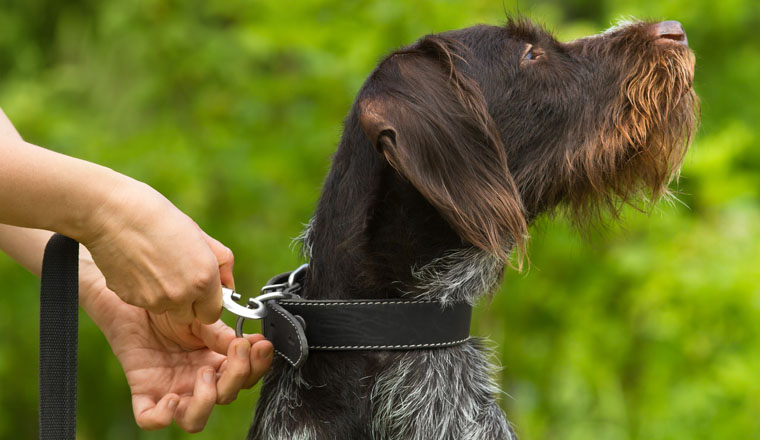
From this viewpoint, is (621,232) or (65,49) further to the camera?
(65,49)

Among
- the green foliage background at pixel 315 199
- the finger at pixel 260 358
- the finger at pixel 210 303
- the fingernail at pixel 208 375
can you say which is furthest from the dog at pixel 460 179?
the green foliage background at pixel 315 199

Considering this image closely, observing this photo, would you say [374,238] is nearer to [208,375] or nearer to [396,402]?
[396,402]

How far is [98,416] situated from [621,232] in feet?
11.4

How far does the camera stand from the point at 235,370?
6.99 feet

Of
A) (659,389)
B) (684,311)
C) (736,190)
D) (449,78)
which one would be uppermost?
(449,78)

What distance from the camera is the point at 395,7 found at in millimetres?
3914

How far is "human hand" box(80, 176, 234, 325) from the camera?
5.74 feet

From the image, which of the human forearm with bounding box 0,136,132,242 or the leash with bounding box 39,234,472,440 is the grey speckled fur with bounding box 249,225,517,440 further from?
the human forearm with bounding box 0,136,132,242

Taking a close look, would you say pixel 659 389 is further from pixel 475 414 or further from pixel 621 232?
pixel 475 414

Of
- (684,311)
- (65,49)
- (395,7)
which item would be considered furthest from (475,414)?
(65,49)

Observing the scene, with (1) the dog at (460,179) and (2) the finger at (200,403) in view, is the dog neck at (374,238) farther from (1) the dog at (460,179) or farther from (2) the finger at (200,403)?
(2) the finger at (200,403)

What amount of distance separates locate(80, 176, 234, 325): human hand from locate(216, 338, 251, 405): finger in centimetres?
32

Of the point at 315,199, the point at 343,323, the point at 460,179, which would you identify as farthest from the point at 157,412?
the point at 315,199

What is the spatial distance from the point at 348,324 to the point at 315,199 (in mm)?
2267
